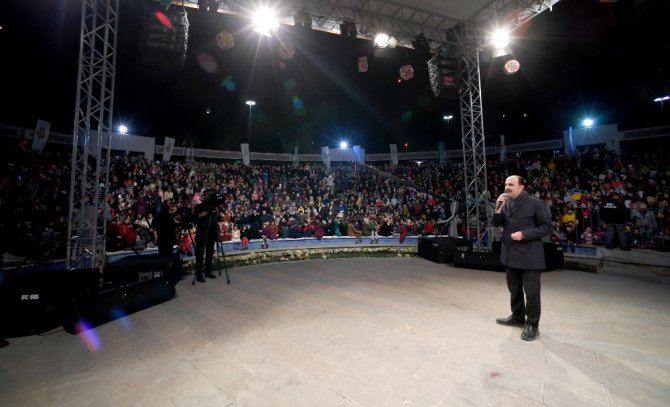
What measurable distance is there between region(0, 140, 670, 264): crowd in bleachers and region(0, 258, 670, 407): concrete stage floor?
10.4 feet

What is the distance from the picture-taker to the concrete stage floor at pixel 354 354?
2.21 m

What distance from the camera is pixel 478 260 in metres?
7.01

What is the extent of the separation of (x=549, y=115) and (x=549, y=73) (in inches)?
152

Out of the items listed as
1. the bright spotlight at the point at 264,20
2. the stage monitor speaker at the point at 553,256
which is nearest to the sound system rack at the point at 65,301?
the bright spotlight at the point at 264,20

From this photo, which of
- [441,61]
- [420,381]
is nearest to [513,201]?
[420,381]

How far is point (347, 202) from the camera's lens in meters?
16.1

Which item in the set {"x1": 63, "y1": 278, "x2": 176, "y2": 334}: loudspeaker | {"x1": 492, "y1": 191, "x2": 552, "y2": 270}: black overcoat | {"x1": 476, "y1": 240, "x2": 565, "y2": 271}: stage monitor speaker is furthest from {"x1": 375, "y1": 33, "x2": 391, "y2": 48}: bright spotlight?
{"x1": 63, "y1": 278, "x2": 176, "y2": 334}: loudspeaker

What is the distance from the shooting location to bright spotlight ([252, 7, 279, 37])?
759 centimetres

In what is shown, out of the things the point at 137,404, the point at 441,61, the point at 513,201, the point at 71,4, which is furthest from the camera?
the point at 71,4

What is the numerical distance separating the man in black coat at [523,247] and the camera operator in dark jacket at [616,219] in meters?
8.24

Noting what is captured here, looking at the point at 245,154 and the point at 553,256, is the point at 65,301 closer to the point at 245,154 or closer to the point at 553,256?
the point at 553,256

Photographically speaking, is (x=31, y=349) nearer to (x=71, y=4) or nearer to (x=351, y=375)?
(x=351, y=375)

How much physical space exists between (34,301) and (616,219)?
552 inches

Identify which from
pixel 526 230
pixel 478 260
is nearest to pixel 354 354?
pixel 526 230
